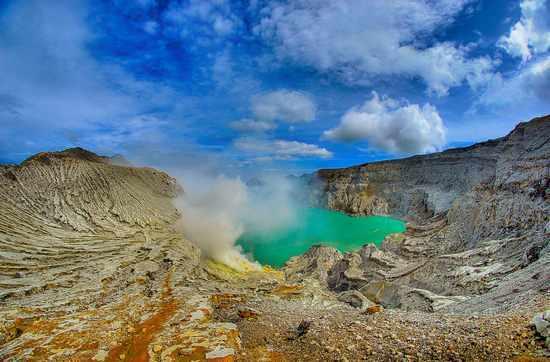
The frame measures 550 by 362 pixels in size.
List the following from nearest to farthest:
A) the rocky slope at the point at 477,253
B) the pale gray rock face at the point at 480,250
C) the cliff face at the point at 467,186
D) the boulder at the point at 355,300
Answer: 1. the rocky slope at the point at 477,253
2. the pale gray rock face at the point at 480,250
3. the boulder at the point at 355,300
4. the cliff face at the point at 467,186

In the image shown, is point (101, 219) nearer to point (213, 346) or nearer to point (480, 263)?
point (213, 346)

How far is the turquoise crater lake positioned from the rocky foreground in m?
5.03

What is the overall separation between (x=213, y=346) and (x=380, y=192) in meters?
66.6

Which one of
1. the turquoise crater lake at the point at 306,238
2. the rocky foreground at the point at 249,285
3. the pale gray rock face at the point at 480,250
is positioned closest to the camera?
the rocky foreground at the point at 249,285

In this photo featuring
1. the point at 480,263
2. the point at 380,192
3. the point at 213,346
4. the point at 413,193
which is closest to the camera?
the point at 213,346

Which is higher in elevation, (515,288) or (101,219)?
(101,219)

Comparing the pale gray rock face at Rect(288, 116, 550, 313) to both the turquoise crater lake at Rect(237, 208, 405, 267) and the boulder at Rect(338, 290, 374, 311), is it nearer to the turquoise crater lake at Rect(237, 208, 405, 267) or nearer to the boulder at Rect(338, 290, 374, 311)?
the boulder at Rect(338, 290, 374, 311)

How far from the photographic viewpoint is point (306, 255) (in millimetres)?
31922

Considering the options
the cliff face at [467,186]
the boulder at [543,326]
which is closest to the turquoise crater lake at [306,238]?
the cliff face at [467,186]

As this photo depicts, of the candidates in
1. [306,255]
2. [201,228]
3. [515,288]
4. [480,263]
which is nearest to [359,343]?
[515,288]

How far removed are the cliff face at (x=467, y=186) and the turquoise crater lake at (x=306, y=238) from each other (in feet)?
32.5

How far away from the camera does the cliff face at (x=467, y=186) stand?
21.5 meters

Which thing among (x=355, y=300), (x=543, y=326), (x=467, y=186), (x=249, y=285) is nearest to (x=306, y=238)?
(x=249, y=285)

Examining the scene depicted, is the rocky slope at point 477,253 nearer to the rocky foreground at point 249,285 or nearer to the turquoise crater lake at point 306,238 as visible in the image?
the rocky foreground at point 249,285
